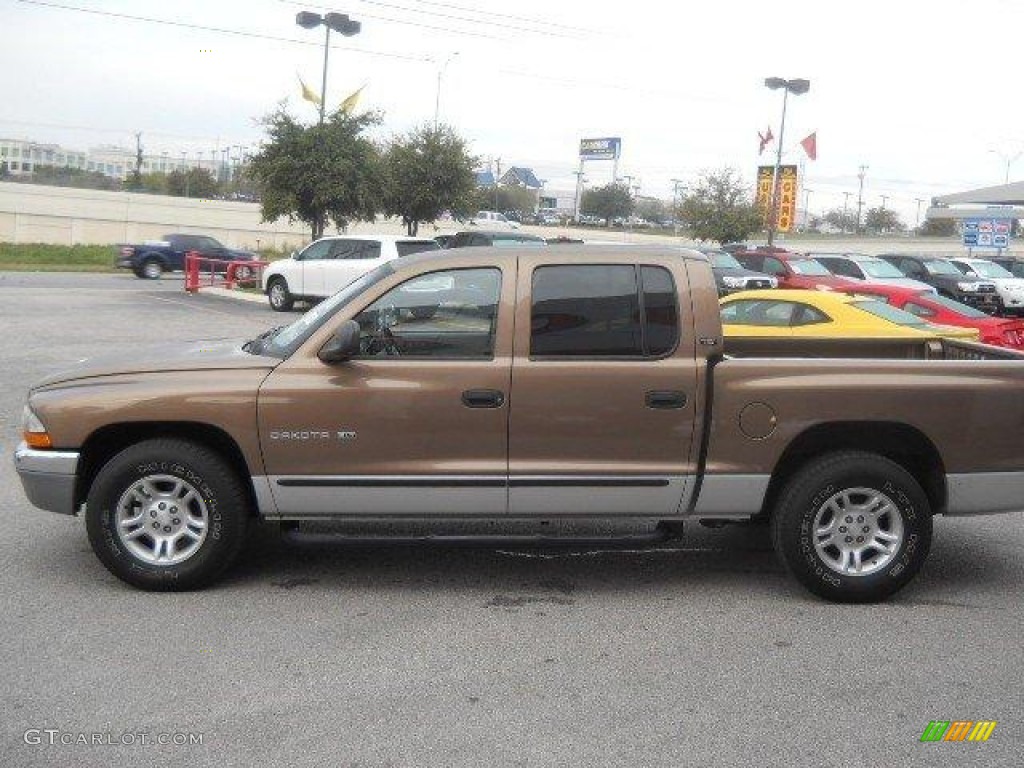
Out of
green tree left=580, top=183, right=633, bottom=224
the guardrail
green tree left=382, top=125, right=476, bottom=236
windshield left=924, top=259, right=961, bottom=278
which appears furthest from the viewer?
green tree left=580, top=183, right=633, bottom=224

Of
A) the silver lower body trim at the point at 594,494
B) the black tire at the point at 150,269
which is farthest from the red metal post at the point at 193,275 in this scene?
the silver lower body trim at the point at 594,494

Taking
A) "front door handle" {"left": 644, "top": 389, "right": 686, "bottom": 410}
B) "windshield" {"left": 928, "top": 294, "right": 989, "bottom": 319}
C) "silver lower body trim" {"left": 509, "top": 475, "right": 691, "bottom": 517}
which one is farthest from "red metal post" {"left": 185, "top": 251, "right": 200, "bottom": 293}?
"front door handle" {"left": 644, "top": 389, "right": 686, "bottom": 410}

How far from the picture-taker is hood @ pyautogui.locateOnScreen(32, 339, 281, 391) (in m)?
5.46

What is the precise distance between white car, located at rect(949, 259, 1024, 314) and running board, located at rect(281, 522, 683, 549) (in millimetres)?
27648

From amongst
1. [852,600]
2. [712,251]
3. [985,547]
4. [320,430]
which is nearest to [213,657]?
[320,430]

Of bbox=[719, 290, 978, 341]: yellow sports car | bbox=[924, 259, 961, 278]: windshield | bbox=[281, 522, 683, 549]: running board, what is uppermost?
bbox=[924, 259, 961, 278]: windshield

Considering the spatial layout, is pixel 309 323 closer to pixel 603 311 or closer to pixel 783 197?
pixel 603 311

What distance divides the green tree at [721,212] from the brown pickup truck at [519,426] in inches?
1663

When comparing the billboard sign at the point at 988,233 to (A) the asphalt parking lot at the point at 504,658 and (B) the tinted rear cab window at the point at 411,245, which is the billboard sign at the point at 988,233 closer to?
(B) the tinted rear cab window at the point at 411,245

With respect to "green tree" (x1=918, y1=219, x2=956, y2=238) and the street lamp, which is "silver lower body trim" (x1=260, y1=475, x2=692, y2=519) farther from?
"green tree" (x1=918, y1=219, x2=956, y2=238)

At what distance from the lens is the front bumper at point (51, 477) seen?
538 cm

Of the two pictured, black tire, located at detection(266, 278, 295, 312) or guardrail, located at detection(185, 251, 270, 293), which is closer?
black tire, located at detection(266, 278, 295, 312)

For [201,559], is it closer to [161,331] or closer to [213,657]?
[213,657]

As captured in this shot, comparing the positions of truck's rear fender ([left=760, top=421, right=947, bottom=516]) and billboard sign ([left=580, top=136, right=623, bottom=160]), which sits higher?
billboard sign ([left=580, top=136, right=623, bottom=160])
